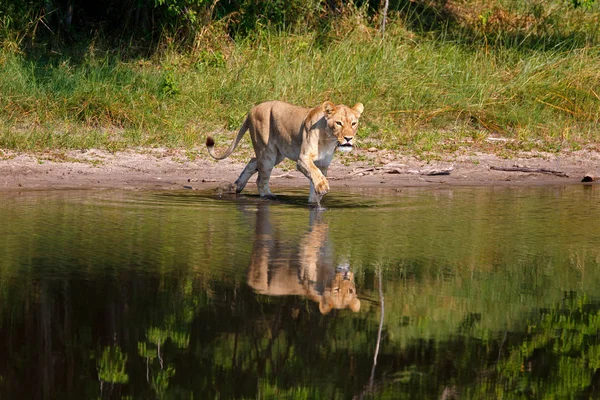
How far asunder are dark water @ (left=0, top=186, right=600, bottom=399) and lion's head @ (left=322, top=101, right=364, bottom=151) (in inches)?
26.6

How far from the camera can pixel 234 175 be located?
1055 cm

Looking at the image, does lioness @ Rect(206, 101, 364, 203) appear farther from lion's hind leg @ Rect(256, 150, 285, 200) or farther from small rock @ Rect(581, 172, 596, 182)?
small rock @ Rect(581, 172, 596, 182)

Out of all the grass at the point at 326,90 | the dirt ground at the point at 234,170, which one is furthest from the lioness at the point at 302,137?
the grass at the point at 326,90

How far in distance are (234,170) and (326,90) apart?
8.22ft

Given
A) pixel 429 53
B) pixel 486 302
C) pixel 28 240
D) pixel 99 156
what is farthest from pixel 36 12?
pixel 486 302

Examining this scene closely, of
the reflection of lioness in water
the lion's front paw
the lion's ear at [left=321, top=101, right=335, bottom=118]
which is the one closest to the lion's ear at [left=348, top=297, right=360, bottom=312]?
the reflection of lioness in water

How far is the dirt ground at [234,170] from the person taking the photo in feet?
32.4

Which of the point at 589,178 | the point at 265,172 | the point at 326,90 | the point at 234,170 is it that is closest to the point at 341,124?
the point at 265,172

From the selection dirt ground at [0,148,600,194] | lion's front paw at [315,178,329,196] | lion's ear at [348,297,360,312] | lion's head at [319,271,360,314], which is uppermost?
lion's front paw at [315,178,329,196]

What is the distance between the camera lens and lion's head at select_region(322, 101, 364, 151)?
341 inches

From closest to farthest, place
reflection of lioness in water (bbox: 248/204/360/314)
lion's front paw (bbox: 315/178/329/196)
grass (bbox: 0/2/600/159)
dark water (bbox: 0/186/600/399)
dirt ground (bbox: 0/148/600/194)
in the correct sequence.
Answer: dark water (bbox: 0/186/600/399), reflection of lioness in water (bbox: 248/204/360/314), lion's front paw (bbox: 315/178/329/196), dirt ground (bbox: 0/148/600/194), grass (bbox: 0/2/600/159)

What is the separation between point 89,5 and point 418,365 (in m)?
12.0

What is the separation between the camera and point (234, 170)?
35.2 feet

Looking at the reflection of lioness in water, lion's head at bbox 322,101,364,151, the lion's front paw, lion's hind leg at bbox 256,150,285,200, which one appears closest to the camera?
the reflection of lioness in water
